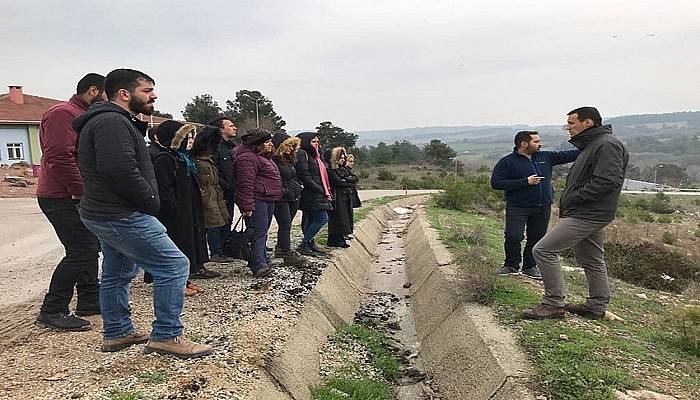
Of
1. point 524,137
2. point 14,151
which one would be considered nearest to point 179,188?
point 524,137

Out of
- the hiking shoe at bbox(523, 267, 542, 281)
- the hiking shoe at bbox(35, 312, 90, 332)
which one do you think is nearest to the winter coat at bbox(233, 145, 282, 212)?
the hiking shoe at bbox(35, 312, 90, 332)

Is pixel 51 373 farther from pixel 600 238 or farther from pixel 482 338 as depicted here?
pixel 600 238

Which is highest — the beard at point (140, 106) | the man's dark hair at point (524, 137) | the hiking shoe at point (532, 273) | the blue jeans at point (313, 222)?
the beard at point (140, 106)

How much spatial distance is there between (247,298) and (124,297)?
200 centimetres

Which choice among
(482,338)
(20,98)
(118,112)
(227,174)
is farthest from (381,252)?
(20,98)

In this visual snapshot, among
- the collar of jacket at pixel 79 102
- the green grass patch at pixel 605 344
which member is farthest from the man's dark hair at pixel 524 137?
the collar of jacket at pixel 79 102

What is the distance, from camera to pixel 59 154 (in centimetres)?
475

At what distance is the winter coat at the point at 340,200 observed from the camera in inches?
367

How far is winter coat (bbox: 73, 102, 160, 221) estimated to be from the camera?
369cm

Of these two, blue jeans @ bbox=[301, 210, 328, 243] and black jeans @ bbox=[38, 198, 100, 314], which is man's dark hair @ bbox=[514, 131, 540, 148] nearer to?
blue jeans @ bbox=[301, 210, 328, 243]

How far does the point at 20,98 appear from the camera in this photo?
125 feet

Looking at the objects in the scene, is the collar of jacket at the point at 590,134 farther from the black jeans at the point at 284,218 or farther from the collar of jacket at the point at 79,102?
the collar of jacket at the point at 79,102

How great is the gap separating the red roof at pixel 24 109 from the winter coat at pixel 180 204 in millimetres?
33990

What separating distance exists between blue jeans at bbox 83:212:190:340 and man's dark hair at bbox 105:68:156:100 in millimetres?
894
